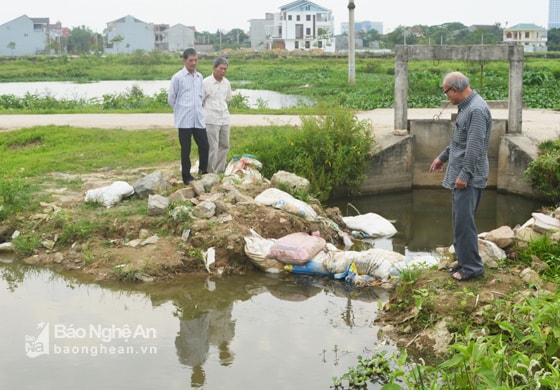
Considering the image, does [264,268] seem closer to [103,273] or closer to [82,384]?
[103,273]

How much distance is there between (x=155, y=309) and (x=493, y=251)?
10.9 feet

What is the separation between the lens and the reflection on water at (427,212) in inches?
402

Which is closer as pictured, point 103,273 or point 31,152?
point 103,273

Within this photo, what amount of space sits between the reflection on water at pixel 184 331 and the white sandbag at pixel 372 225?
6.94 ft

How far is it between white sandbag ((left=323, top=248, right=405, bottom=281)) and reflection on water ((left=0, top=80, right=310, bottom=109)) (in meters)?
→ 13.8

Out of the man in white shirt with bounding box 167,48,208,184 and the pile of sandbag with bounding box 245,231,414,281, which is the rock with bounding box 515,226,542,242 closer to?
the pile of sandbag with bounding box 245,231,414,281

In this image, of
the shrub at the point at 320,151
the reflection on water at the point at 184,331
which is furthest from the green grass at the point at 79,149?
the reflection on water at the point at 184,331

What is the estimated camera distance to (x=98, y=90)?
112 feet

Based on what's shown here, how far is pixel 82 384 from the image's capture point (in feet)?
18.7

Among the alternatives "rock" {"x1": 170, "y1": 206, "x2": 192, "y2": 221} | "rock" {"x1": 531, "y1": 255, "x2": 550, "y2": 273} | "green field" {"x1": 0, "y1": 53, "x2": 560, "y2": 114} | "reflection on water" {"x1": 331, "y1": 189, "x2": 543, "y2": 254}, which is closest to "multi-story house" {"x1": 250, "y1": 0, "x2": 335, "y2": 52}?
"green field" {"x1": 0, "y1": 53, "x2": 560, "y2": 114}

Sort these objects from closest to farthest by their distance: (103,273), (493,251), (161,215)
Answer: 1. (493,251)
2. (103,273)
3. (161,215)

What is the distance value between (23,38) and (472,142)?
91974 millimetres

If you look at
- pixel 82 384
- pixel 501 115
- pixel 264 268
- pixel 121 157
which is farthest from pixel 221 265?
pixel 501 115

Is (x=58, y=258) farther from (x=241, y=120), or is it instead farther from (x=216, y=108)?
(x=241, y=120)
